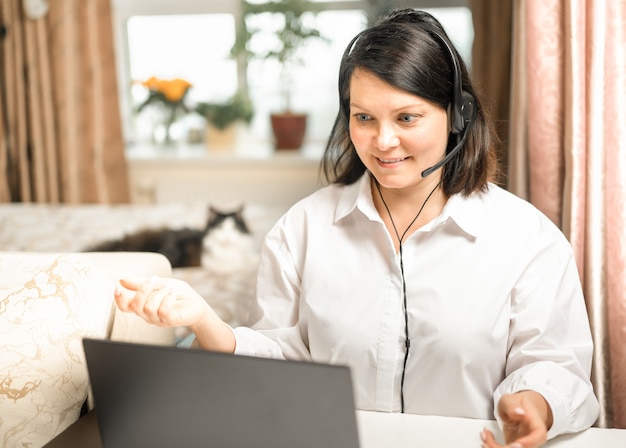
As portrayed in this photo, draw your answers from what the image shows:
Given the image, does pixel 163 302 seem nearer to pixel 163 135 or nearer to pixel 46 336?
pixel 46 336

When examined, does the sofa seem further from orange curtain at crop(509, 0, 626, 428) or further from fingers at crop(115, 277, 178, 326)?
orange curtain at crop(509, 0, 626, 428)

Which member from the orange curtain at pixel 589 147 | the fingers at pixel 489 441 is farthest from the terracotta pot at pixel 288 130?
the fingers at pixel 489 441

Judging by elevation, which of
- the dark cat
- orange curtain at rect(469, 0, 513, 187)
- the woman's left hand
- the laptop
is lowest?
the dark cat

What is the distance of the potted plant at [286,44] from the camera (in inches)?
119

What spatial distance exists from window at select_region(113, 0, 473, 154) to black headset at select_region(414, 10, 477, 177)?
2.02 meters

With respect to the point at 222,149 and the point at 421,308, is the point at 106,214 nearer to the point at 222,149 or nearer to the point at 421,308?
the point at 222,149

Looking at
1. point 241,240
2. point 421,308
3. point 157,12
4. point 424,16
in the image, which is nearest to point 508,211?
point 421,308

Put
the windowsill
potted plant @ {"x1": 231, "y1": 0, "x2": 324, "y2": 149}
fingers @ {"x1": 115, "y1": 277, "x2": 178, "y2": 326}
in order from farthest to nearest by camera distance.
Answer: the windowsill
potted plant @ {"x1": 231, "y1": 0, "x2": 324, "y2": 149}
fingers @ {"x1": 115, "y1": 277, "x2": 178, "y2": 326}

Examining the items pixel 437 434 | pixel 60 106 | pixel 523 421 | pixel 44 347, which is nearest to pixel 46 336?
pixel 44 347

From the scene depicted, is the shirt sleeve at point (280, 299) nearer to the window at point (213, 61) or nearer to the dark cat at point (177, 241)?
the dark cat at point (177, 241)

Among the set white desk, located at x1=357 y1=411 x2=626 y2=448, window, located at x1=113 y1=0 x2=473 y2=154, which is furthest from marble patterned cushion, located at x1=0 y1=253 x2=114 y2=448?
window, located at x1=113 y1=0 x2=473 y2=154

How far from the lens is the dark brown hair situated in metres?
1.08

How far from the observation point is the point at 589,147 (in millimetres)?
1319

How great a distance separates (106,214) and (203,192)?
775mm
